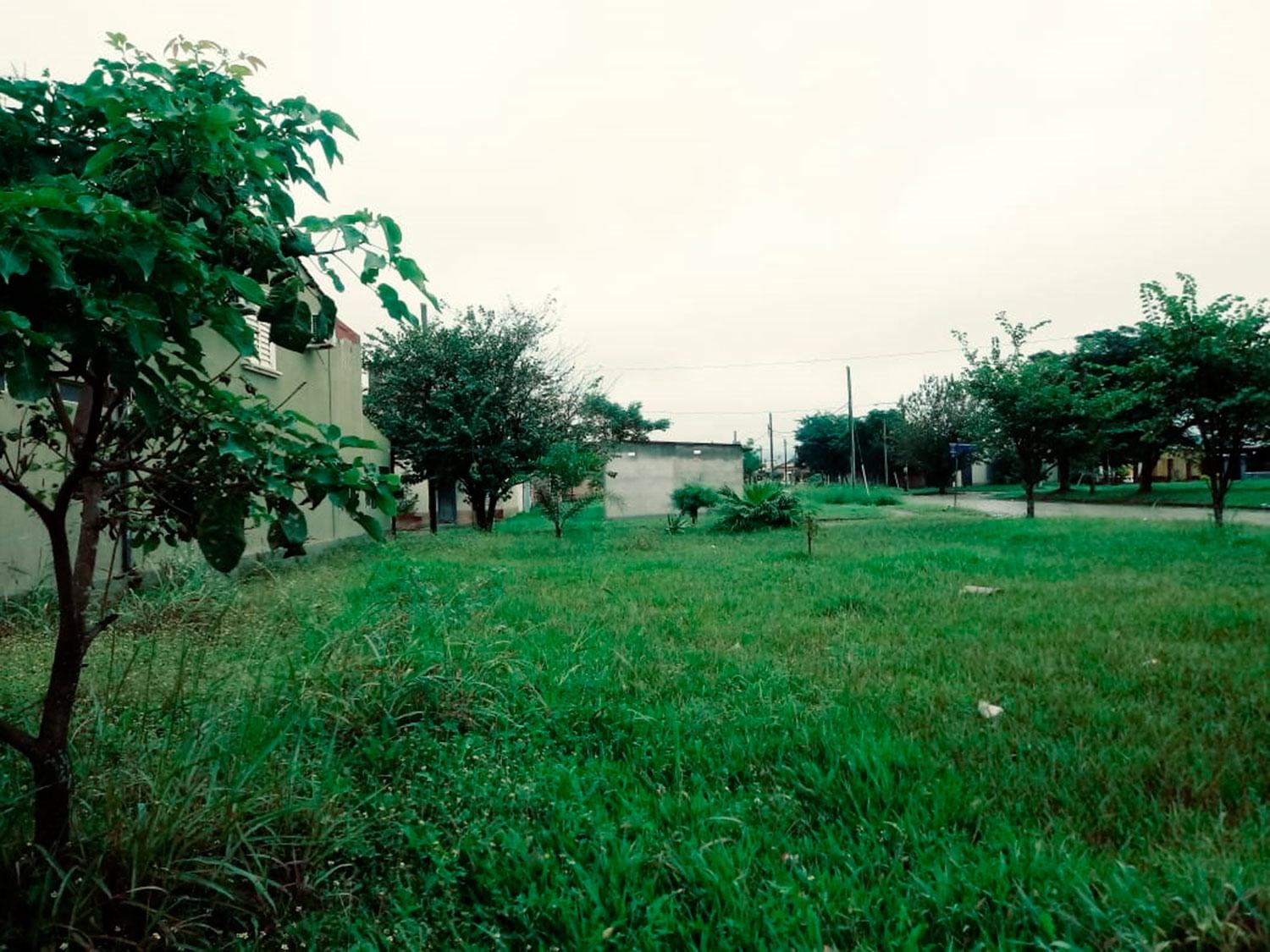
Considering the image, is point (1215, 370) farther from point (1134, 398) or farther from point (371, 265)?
point (371, 265)

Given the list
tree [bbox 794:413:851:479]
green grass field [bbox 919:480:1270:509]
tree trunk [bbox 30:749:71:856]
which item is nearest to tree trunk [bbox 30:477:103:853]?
tree trunk [bbox 30:749:71:856]

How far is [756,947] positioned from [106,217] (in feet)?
6.39

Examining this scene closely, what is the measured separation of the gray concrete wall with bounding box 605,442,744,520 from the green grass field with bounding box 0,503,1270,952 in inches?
863

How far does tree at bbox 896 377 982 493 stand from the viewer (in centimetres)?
3703

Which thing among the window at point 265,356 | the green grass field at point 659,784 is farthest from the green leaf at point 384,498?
the window at point 265,356

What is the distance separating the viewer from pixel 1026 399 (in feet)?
43.3

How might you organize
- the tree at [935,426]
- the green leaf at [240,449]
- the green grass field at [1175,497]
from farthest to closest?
the tree at [935,426] → the green grass field at [1175,497] → the green leaf at [240,449]

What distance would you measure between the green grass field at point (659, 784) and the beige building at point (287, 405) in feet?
2.85

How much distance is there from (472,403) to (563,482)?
3.49 m

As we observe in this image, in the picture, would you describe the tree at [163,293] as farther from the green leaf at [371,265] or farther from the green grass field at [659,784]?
the green grass field at [659,784]

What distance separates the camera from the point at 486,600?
17.8 feet

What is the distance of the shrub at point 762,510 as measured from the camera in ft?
47.6

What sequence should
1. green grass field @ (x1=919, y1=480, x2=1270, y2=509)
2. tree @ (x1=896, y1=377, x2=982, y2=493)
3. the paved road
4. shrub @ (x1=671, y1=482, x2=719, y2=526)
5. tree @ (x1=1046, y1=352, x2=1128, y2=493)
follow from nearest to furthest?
tree @ (x1=1046, y1=352, x2=1128, y2=493) → the paved road → shrub @ (x1=671, y1=482, x2=719, y2=526) → green grass field @ (x1=919, y1=480, x2=1270, y2=509) → tree @ (x1=896, y1=377, x2=982, y2=493)

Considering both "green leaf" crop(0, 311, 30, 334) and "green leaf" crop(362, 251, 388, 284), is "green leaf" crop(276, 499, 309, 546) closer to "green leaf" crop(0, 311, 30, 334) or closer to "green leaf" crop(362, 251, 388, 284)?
"green leaf" crop(362, 251, 388, 284)
